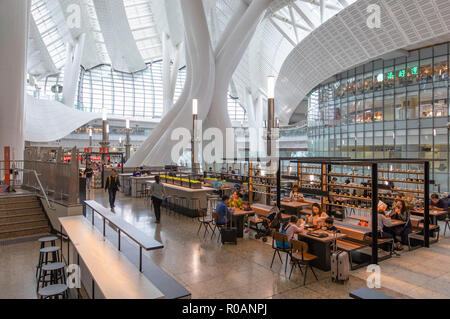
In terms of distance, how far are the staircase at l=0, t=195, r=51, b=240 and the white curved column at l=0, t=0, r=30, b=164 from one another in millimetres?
5303

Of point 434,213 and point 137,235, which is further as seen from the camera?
point 434,213

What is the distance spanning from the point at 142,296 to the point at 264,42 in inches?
1269

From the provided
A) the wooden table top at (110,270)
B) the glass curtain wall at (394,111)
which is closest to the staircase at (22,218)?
the wooden table top at (110,270)

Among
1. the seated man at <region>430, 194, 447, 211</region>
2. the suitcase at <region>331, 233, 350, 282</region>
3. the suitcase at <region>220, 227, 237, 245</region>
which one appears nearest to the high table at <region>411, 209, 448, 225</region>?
the seated man at <region>430, 194, 447, 211</region>

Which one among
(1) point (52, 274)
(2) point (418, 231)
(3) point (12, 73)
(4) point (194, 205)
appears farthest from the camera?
(3) point (12, 73)

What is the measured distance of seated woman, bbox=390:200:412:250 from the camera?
7.81 m

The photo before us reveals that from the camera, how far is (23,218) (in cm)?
927

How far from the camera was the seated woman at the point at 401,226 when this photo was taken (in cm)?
781

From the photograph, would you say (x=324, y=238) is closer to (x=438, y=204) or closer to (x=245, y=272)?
(x=245, y=272)

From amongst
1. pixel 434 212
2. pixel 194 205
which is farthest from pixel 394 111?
pixel 194 205

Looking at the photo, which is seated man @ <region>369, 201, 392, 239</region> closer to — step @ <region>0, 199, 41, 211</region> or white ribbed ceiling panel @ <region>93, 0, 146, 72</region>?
step @ <region>0, 199, 41, 211</region>

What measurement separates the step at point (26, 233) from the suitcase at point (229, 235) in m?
5.35

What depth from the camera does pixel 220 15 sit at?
102ft

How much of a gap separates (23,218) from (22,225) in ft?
1.07
